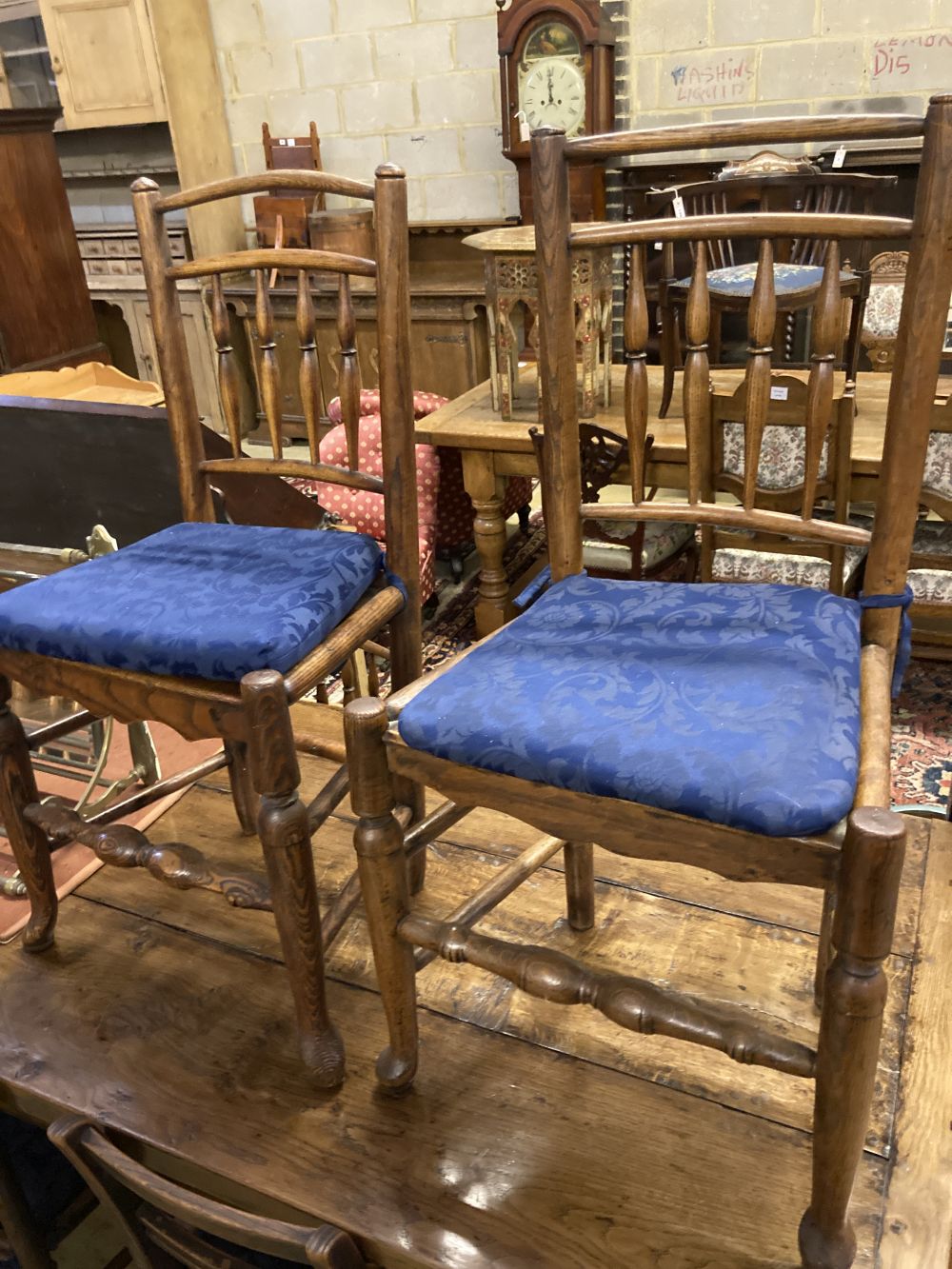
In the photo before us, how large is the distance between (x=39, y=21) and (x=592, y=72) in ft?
10.0

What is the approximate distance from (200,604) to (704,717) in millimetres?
563

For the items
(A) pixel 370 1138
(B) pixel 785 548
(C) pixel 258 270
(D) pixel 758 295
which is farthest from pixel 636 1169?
(B) pixel 785 548

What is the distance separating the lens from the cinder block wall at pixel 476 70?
142 inches

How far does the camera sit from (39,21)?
5.01 meters

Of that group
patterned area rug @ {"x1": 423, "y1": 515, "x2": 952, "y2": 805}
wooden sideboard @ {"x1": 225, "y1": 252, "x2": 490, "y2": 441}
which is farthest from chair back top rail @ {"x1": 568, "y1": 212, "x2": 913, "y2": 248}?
wooden sideboard @ {"x1": 225, "y1": 252, "x2": 490, "y2": 441}

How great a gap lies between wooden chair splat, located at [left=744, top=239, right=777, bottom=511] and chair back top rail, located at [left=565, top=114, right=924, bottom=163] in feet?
0.33

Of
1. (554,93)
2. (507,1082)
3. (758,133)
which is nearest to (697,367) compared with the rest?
A: (758,133)

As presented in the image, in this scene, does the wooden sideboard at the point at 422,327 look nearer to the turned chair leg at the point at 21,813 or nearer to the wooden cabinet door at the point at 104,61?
the wooden cabinet door at the point at 104,61

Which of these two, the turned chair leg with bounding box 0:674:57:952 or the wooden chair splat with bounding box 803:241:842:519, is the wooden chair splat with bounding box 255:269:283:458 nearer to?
the turned chair leg with bounding box 0:674:57:952

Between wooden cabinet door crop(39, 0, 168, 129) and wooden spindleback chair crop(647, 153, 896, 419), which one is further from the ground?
wooden cabinet door crop(39, 0, 168, 129)

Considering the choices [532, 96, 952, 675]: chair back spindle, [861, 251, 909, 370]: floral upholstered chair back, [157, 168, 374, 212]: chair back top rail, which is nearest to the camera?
[532, 96, 952, 675]: chair back spindle

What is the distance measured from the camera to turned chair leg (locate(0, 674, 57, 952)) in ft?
4.04

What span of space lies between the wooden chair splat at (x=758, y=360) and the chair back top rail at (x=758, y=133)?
10cm

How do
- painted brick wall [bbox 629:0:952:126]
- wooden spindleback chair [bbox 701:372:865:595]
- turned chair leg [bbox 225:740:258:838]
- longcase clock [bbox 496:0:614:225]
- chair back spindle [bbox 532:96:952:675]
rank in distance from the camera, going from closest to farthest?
chair back spindle [bbox 532:96:952:675] → turned chair leg [bbox 225:740:258:838] → wooden spindleback chair [bbox 701:372:865:595] → painted brick wall [bbox 629:0:952:126] → longcase clock [bbox 496:0:614:225]
